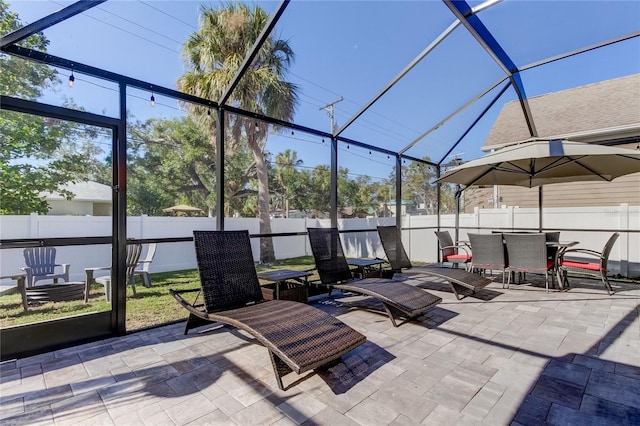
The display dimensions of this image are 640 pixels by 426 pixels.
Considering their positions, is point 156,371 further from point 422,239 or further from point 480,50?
point 422,239

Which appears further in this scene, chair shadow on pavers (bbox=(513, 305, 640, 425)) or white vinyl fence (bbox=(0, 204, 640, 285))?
white vinyl fence (bbox=(0, 204, 640, 285))

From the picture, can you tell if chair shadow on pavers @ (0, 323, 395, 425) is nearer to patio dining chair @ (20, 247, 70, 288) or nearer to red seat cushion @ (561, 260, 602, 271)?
patio dining chair @ (20, 247, 70, 288)

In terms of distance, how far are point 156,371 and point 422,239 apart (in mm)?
8906

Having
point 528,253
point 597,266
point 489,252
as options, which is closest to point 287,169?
point 489,252

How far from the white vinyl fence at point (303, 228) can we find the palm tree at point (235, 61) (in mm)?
3710

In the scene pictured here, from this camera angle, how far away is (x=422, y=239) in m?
10.3

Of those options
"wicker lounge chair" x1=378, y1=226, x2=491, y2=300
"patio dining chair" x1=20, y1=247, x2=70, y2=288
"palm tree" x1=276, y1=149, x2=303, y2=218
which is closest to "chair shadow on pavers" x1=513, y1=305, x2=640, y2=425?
"wicker lounge chair" x1=378, y1=226, x2=491, y2=300

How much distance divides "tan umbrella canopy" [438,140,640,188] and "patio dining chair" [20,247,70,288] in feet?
18.6

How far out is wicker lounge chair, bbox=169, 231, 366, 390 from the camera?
234cm

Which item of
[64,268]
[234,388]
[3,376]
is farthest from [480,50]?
[3,376]

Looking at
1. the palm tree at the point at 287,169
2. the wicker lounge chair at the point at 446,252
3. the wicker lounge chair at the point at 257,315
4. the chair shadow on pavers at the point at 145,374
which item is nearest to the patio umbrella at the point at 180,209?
the palm tree at the point at 287,169

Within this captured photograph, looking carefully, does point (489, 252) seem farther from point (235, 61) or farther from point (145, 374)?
point (235, 61)

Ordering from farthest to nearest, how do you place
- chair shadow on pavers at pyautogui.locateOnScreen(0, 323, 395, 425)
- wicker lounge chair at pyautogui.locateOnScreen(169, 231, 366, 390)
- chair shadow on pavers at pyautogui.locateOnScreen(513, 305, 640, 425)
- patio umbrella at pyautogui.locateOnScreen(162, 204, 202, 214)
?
patio umbrella at pyautogui.locateOnScreen(162, 204, 202, 214)
wicker lounge chair at pyautogui.locateOnScreen(169, 231, 366, 390)
chair shadow on pavers at pyautogui.locateOnScreen(0, 323, 395, 425)
chair shadow on pavers at pyautogui.locateOnScreen(513, 305, 640, 425)

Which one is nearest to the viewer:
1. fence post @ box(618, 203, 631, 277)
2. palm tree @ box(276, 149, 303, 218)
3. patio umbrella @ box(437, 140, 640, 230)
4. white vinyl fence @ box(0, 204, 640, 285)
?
white vinyl fence @ box(0, 204, 640, 285)
